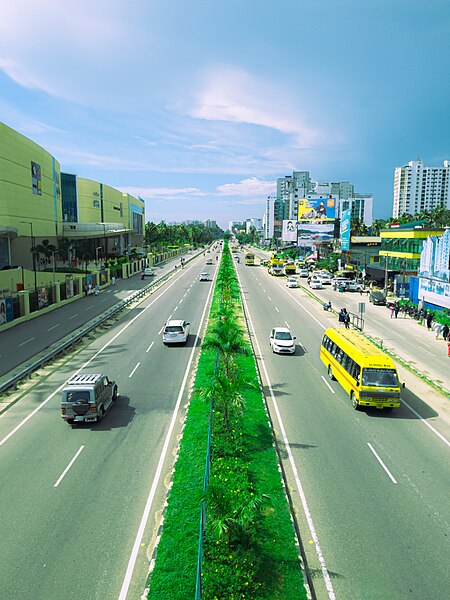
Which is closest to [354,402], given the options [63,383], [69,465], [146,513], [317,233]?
[146,513]

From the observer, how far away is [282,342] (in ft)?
93.1

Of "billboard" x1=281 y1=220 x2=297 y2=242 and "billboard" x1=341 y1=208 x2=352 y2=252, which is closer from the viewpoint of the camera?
"billboard" x1=341 y1=208 x2=352 y2=252

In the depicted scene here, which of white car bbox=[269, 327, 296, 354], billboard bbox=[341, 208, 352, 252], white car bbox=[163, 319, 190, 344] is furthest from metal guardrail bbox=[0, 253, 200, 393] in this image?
billboard bbox=[341, 208, 352, 252]

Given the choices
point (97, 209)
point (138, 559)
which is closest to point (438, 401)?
point (138, 559)

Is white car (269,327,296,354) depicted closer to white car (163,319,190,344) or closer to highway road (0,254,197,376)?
white car (163,319,190,344)

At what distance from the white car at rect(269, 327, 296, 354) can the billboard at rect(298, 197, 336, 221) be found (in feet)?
305

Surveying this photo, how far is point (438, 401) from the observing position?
2055 centimetres

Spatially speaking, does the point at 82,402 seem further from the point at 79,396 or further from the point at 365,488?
the point at 365,488

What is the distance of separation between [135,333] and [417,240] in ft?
121

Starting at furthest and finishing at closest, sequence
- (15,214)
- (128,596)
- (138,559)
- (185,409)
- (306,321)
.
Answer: (15,214) → (306,321) → (185,409) → (138,559) → (128,596)

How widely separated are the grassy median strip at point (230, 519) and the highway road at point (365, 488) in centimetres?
69

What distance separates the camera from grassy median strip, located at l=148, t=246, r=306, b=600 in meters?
9.02

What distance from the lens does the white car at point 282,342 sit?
28.0 m

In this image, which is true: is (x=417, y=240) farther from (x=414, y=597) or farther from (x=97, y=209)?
(x=97, y=209)
